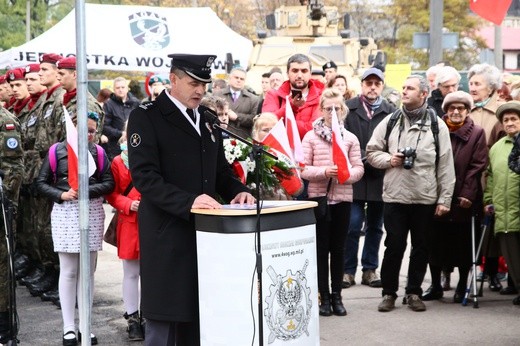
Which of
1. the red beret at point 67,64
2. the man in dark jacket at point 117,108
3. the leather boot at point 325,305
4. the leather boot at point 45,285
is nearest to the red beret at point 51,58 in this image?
the red beret at point 67,64

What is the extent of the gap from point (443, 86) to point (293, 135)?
2477mm

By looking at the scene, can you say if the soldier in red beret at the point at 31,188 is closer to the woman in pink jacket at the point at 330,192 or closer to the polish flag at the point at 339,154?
the woman in pink jacket at the point at 330,192

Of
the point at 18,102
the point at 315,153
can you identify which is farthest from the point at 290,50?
the point at 315,153

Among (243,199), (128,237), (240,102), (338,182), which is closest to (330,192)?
(338,182)

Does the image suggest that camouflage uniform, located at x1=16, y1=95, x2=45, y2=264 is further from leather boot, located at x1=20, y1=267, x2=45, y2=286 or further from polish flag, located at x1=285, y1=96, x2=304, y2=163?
polish flag, located at x1=285, y1=96, x2=304, y2=163

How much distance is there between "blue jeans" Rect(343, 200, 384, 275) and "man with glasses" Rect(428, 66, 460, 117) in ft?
3.98

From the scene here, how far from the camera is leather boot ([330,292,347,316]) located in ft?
30.8

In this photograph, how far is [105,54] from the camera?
19.4 metres

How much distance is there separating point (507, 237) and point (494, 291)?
1.33m

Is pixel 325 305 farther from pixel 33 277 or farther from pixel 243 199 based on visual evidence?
pixel 243 199

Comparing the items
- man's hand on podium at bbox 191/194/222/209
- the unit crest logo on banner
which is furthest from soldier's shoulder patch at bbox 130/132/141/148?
the unit crest logo on banner

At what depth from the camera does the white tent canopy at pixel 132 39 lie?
62.6ft

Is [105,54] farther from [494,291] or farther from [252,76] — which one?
[494,291]

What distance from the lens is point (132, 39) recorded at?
1967cm
